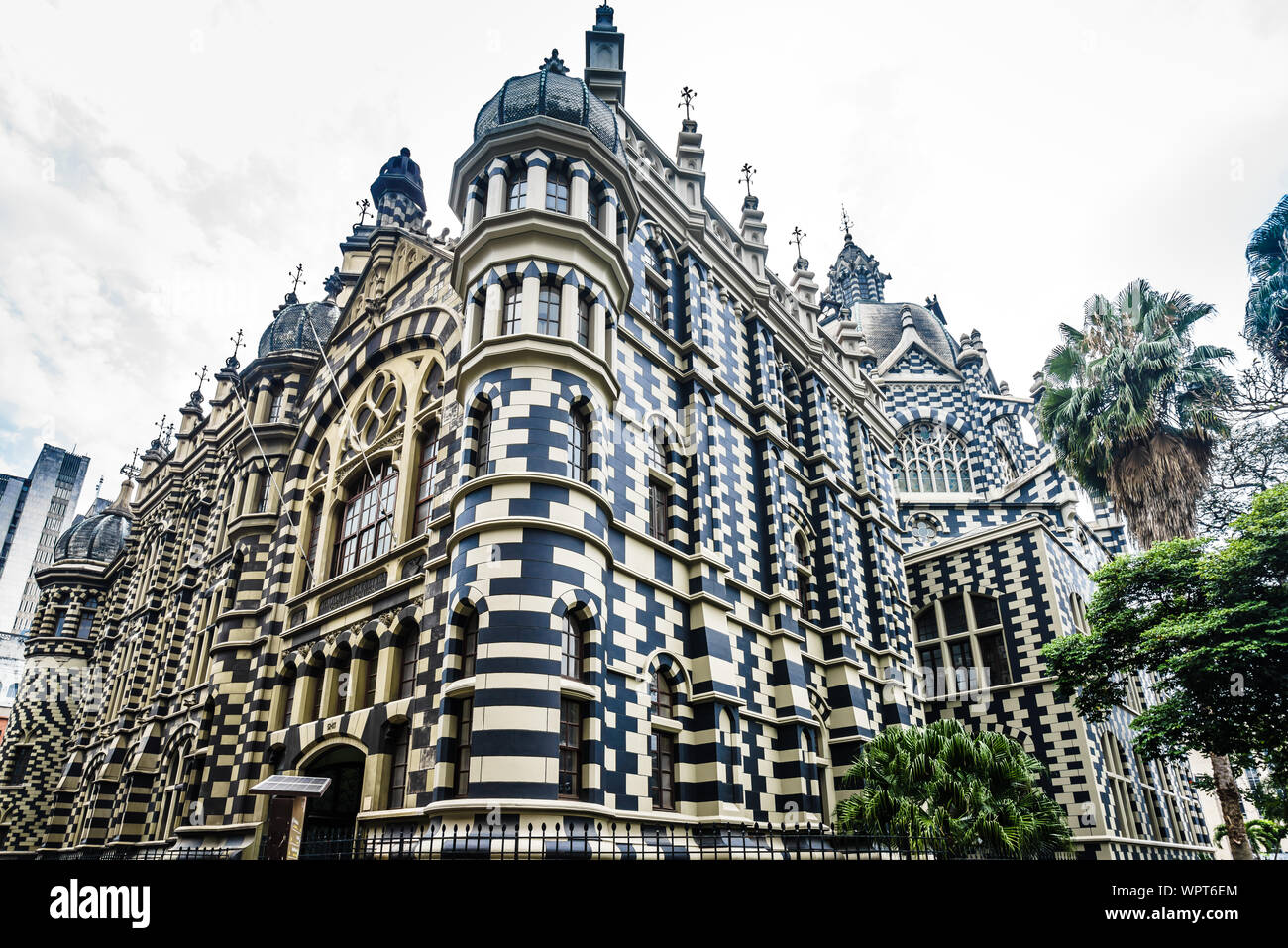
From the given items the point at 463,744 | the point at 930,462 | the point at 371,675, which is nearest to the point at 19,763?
the point at 371,675

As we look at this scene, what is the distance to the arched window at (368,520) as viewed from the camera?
1973 centimetres

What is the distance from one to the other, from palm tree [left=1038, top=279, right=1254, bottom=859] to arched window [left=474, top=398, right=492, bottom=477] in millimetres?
16452

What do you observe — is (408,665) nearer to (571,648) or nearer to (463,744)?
(463,744)

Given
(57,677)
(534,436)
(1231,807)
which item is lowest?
(1231,807)

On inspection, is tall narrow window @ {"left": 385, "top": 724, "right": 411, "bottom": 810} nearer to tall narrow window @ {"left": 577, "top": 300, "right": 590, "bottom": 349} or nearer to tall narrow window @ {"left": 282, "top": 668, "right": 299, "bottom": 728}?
tall narrow window @ {"left": 282, "top": 668, "right": 299, "bottom": 728}

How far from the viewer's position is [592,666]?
1388cm

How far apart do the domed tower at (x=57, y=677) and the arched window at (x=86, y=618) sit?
4 cm

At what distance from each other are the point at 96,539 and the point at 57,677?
7.56 meters

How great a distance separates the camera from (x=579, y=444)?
15945mm

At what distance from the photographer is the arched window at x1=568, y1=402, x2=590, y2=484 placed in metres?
15.4

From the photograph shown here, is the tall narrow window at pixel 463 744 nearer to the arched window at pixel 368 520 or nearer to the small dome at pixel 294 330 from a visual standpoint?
the arched window at pixel 368 520
